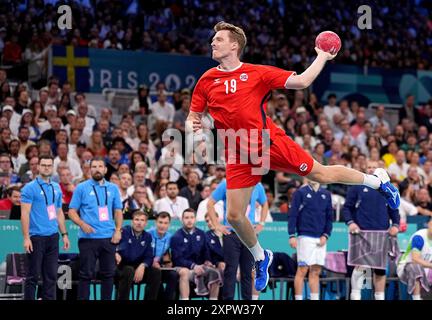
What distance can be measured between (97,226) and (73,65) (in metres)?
8.40

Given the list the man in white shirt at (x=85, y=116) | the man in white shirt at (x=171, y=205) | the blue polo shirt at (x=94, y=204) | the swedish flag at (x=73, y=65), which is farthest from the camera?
the swedish flag at (x=73, y=65)

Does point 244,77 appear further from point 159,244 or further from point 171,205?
point 171,205

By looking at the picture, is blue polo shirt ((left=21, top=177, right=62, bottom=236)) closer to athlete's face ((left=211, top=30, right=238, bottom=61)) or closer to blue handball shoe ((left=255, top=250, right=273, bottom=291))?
blue handball shoe ((left=255, top=250, right=273, bottom=291))

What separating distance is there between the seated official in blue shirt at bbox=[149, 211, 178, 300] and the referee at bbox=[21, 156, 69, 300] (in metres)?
1.93

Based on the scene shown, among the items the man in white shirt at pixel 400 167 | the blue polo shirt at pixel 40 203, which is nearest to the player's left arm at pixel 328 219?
the blue polo shirt at pixel 40 203

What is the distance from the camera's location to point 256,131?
10.1 m

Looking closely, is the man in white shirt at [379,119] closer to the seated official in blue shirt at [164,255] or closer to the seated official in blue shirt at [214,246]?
the seated official in blue shirt at [214,246]

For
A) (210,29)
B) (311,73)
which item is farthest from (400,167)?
(311,73)

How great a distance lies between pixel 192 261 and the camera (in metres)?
15.2

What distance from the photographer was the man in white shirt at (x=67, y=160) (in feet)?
56.4

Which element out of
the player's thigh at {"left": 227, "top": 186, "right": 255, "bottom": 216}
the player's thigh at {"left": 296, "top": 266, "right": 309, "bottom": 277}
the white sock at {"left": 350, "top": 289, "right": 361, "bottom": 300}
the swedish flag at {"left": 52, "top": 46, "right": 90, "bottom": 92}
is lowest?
the white sock at {"left": 350, "top": 289, "right": 361, "bottom": 300}

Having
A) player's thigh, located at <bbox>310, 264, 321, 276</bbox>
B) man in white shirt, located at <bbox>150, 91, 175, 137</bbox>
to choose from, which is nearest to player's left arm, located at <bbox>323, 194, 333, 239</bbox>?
player's thigh, located at <bbox>310, 264, 321, 276</bbox>

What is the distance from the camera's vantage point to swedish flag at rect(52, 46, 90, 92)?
21.3m
